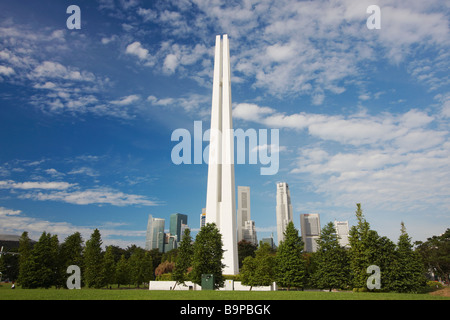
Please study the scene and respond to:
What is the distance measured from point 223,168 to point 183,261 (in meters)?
16.2

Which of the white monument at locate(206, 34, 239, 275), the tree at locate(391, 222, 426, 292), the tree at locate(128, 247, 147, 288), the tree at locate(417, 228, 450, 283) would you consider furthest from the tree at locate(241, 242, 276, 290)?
the tree at locate(417, 228, 450, 283)

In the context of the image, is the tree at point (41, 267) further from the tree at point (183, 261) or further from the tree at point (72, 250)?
the tree at point (183, 261)

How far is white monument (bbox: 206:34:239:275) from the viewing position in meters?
40.6

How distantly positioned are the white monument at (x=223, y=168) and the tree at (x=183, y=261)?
8898 mm

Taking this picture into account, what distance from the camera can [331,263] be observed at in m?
28.4

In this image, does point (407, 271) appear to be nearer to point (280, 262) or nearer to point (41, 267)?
point (280, 262)

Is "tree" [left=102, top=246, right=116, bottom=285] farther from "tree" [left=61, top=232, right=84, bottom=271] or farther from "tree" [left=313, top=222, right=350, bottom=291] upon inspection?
"tree" [left=313, top=222, right=350, bottom=291]

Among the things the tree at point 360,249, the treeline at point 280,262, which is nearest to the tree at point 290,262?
the treeline at point 280,262

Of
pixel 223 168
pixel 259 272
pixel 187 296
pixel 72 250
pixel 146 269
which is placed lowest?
pixel 187 296

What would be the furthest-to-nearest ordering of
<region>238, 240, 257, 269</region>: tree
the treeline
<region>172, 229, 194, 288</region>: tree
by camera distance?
<region>238, 240, 257, 269</region>: tree
<region>172, 229, 194, 288</region>: tree
the treeline

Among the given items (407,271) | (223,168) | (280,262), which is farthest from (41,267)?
(407,271)

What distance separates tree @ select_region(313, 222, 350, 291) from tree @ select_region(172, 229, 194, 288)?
12421 mm
